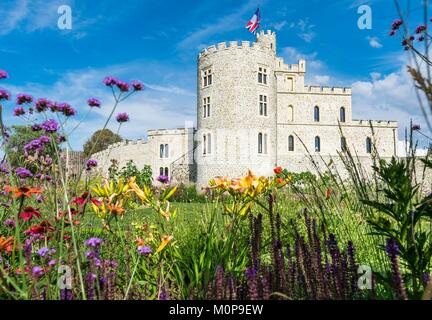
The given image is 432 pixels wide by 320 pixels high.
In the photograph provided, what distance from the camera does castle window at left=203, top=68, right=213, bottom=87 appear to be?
75.7 ft

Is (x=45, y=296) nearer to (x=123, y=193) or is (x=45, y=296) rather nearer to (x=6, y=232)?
(x=123, y=193)

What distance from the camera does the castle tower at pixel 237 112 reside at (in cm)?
2217

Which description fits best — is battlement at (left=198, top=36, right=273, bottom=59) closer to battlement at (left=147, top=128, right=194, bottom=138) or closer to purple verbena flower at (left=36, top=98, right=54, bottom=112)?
battlement at (left=147, top=128, right=194, bottom=138)

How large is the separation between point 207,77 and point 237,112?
3358 millimetres

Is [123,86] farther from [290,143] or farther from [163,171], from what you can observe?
[163,171]

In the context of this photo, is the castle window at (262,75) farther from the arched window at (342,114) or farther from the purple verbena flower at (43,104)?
the purple verbena flower at (43,104)

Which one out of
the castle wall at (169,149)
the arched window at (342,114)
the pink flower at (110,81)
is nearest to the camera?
the pink flower at (110,81)

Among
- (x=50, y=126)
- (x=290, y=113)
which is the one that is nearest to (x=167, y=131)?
(x=290, y=113)

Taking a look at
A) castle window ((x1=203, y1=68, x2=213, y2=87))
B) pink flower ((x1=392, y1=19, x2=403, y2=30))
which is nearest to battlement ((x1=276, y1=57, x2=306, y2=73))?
castle window ((x1=203, y1=68, x2=213, y2=87))

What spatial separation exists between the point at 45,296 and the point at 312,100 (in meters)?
30.0

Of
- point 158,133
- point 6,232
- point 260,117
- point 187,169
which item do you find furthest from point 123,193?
point 158,133

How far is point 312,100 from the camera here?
29734 millimetres

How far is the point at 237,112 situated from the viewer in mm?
22109

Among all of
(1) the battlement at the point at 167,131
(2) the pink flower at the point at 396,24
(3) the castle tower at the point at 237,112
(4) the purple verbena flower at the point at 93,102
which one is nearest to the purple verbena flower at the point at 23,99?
(4) the purple verbena flower at the point at 93,102
